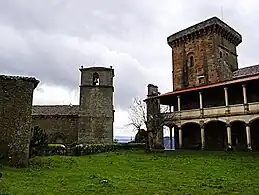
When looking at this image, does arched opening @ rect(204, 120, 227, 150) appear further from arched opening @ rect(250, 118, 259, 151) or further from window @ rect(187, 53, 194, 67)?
window @ rect(187, 53, 194, 67)

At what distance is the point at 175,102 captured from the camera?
3634cm

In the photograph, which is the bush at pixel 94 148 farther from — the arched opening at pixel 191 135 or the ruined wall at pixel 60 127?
the ruined wall at pixel 60 127

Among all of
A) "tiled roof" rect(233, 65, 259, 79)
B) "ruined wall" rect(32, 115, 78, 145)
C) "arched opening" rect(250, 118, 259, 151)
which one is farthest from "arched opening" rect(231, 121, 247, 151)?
"ruined wall" rect(32, 115, 78, 145)

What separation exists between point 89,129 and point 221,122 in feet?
53.8

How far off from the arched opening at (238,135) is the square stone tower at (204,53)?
8.77m

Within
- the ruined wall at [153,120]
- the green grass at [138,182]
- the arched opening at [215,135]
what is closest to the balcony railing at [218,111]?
the arched opening at [215,135]

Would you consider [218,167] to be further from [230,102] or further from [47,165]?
[230,102]

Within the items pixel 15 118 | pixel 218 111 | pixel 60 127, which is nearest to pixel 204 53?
pixel 218 111

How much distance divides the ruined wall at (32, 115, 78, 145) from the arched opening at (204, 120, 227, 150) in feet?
55.6

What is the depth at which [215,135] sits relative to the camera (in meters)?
31.7

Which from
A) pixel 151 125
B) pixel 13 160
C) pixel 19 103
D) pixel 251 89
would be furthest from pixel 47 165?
pixel 251 89

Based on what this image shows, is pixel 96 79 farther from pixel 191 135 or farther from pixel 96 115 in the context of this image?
pixel 191 135

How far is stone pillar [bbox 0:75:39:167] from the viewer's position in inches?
690

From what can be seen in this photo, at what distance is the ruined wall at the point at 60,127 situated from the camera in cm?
3950
